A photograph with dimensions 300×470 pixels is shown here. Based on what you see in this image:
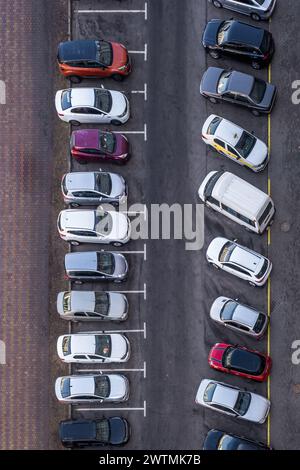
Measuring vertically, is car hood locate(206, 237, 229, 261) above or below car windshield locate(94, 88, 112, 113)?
below

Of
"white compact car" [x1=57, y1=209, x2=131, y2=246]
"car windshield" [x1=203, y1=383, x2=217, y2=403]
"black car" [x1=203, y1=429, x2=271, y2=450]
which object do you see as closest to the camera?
"black car" [x1=203, y1=429, x2=271, y2=450]

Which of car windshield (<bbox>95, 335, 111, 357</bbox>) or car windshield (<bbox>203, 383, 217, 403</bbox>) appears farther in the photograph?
car windshield (<bbox>95, 335, 111, 357</bbox>)

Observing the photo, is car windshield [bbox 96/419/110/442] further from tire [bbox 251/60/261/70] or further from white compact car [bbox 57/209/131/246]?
tire [bbox 251/60/261/70]

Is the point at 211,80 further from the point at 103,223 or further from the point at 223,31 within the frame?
the point at 103,223

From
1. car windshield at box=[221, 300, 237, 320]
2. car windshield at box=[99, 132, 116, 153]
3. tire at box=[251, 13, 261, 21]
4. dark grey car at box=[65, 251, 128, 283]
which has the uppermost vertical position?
tire at box=[251, 13, 261, 21]

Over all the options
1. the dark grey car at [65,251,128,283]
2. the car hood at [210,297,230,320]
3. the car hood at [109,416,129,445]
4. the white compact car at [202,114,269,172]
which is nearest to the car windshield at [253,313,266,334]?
the car hood at [210,297,230,320]

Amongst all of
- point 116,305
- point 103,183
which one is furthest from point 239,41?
point 116,305

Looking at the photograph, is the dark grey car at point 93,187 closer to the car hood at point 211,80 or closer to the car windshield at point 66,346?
the car hood at point 211,80
